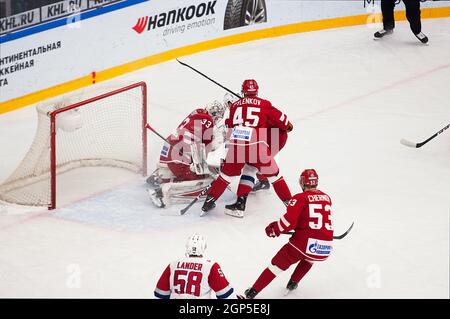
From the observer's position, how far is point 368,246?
7.50 m

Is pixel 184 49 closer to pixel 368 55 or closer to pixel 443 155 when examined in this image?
pixel 368 55

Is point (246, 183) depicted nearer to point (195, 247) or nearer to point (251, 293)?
point (251, 293)

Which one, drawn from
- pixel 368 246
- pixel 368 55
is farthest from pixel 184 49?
pixel 368 246

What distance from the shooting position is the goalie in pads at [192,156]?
838 centimetres

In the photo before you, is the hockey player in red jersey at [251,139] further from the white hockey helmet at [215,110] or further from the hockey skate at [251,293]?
the hockey skate at [251,293]

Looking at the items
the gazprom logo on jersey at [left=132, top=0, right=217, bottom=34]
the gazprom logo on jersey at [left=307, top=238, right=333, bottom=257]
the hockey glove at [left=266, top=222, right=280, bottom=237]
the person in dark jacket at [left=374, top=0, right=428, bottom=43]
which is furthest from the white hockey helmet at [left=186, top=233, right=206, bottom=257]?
the person in dark jacket at [left=374, top=0, right=428, bottom=43]

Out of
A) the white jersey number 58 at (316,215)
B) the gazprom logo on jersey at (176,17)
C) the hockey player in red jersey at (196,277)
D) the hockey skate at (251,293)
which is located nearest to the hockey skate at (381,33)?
the gazprom logo on jersey at (176,17)

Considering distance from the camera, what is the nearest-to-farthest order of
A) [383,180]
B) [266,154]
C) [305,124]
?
[266,154] → [383,180] → [305,124]

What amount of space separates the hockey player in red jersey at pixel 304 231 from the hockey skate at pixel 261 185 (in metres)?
1.86

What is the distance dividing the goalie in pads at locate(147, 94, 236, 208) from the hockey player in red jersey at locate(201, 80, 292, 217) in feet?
1.11

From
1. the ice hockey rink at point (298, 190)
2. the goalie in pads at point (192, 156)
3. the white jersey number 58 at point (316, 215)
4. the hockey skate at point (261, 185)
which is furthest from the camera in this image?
the hockey skate at point (261, 185)

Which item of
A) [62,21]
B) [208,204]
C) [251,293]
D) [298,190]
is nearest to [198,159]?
[208,204]

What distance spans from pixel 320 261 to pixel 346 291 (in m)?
0.26

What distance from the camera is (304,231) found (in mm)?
6645
